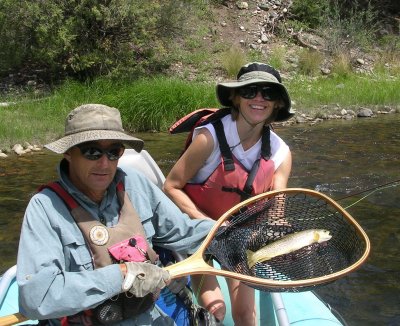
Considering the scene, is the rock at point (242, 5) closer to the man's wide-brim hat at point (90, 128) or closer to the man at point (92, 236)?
the man at point (92, 236)

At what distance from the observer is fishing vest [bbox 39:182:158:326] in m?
2.03

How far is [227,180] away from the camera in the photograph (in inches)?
114

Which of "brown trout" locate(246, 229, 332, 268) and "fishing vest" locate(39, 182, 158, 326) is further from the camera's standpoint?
"brown trout" locate(246, 229, 332, 268)

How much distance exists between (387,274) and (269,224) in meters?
2.42

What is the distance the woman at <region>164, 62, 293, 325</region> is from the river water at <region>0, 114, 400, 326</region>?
4.91 ft

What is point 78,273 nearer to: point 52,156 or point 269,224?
point 269,224

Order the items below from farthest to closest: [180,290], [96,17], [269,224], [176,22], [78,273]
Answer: [176,22] < [96,17] < [269,224] < [180,290] < [78,273]

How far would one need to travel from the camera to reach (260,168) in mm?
2918

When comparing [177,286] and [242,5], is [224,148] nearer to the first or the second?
[177,286]

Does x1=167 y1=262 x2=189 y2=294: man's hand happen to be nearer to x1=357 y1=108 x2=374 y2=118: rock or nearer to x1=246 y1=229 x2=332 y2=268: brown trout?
x1=246 y1=229 x2=332 y2=268: brown trout

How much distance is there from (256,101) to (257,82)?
99mm

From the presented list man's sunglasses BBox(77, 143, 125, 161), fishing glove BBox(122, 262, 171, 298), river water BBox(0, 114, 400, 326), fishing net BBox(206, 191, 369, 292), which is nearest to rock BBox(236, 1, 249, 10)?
river water BBox(0, 114, 400, 326)

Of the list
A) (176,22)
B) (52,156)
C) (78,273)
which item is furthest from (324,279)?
(176,22)

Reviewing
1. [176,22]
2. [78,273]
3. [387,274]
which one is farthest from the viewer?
[176,22]
